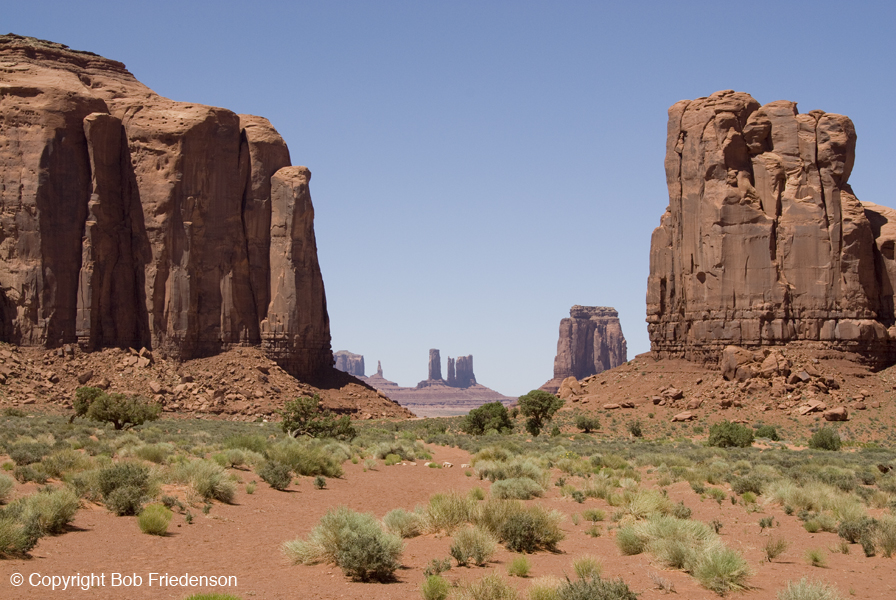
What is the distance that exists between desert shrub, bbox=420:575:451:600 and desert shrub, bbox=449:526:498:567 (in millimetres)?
1717

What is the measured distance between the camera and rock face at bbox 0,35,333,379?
59.8 metres

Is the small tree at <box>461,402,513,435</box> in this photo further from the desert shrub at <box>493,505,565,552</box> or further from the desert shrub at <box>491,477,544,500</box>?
the desert shrub at <box>493,505,565,552</box>

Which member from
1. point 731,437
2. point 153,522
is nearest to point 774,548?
point 153,522

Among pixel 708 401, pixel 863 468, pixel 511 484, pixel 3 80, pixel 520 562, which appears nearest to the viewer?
pixel 520 562

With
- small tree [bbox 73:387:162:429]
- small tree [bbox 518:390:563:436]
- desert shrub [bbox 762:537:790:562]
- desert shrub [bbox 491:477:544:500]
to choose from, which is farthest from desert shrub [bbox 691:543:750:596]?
small tree [bbox 518:390:563:436]

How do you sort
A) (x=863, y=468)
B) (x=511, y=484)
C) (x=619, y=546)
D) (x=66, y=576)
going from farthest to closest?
(x=863, y=468)
(x=511, y=484)
(x=619, y=546)
(x=66, y=576)

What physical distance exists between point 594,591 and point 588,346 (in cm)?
16567

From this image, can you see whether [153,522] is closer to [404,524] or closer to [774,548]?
[404,524]

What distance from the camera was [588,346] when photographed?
573ft

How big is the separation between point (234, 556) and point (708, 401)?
38.3 m

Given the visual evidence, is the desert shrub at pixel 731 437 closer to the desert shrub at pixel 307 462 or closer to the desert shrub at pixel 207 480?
the desert shrub at pixel 307 462

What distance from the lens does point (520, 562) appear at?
13.6 m

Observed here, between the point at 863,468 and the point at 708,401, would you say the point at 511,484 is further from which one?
the point at 708,401

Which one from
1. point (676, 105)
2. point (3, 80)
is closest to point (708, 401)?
point (676, 105)
